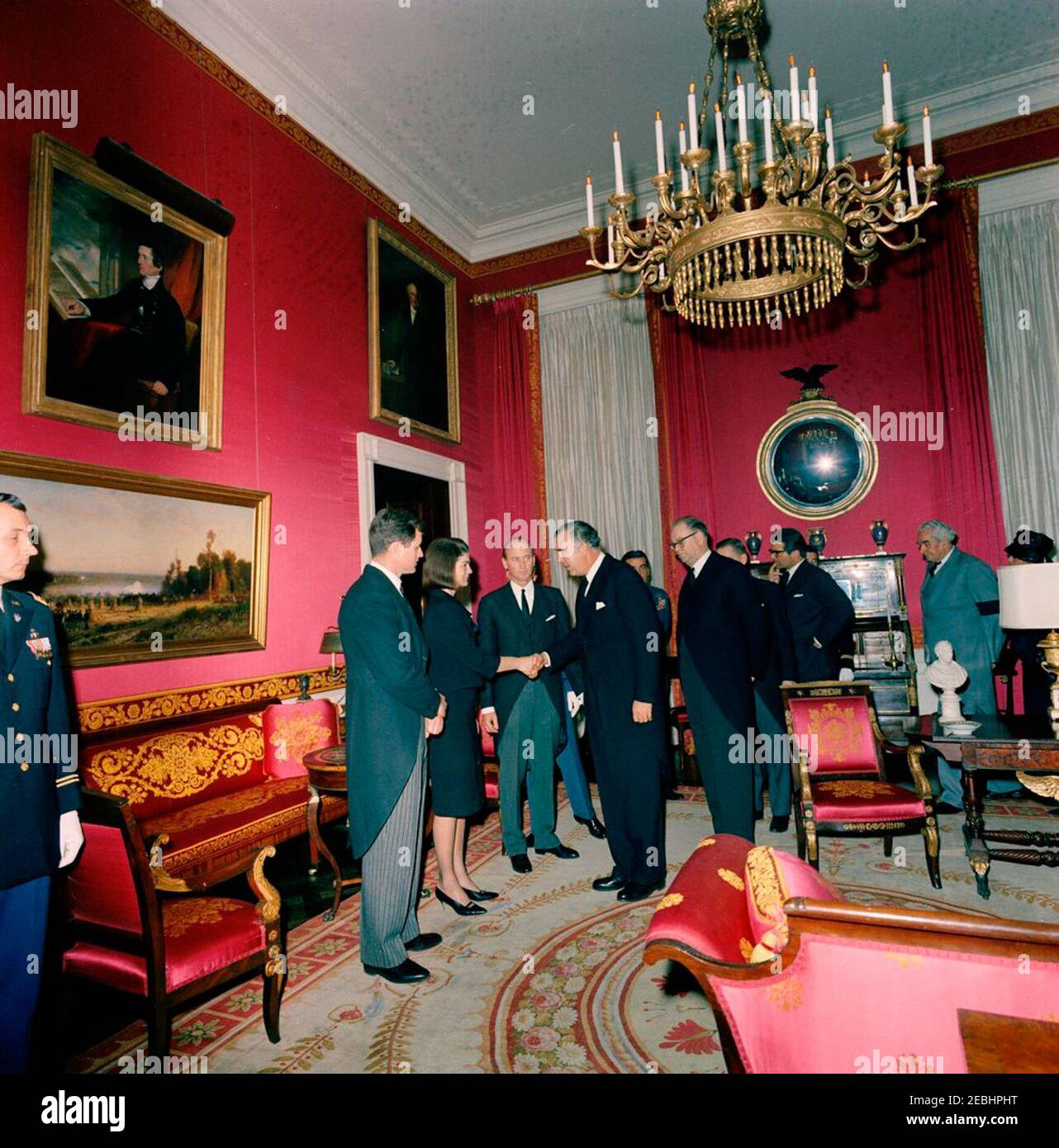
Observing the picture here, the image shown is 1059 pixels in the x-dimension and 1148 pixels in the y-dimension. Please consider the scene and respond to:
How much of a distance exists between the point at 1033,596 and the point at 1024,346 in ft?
14.4

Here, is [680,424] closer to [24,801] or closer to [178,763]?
[178,763]

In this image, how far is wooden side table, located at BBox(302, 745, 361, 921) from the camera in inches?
150

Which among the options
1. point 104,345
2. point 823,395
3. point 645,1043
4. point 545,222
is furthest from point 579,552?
point 545,222

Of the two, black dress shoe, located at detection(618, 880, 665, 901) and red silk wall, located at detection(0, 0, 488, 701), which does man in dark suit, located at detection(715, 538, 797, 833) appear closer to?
black dress shoe, located at detection(618, 880, 665, 901)

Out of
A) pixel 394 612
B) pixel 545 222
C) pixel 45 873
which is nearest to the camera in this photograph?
pixel 45 873

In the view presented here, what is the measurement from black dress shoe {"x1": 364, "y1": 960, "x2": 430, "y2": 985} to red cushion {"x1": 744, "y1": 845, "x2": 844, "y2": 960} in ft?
6.08

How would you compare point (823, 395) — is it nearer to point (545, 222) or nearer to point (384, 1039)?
point (545, 222)

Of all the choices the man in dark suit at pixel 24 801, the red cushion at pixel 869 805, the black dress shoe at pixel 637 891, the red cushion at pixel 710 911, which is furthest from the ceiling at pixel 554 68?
the black dress shoe at pixel 637 891

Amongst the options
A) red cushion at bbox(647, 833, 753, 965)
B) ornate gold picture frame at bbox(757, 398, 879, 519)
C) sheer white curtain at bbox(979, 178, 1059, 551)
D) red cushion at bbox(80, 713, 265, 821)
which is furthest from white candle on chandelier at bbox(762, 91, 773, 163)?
red cushion at bbox(80, 713, 265, 821)

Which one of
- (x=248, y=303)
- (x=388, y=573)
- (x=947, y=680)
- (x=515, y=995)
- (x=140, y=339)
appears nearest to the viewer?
(x=515, y=995)

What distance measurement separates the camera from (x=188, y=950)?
91.7 inches

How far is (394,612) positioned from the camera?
2988 mm

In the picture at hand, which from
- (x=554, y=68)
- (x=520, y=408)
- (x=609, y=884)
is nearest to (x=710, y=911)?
(x=609, y=884)

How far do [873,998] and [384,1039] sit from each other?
1.93 meters
